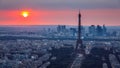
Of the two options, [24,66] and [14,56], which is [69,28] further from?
[24,66]

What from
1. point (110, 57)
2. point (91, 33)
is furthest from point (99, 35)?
point (110, 57)

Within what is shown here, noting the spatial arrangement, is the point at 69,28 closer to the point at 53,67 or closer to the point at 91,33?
the point at 91,33

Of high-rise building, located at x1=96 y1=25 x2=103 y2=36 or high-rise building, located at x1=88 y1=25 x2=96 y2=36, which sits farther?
high-rise building, located at x1=88 y1=25 x2=96 y2=36

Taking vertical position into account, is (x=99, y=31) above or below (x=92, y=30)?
below

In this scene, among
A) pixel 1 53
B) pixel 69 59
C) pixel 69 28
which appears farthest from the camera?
pixel 69 28

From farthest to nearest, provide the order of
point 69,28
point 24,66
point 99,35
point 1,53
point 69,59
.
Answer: point 69,28 → point 99,35 → point 1,53 → point 69,59 → point 24,66

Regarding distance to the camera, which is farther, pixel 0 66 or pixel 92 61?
pixel 92 61

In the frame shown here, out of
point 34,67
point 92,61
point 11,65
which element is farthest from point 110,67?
point 11,65

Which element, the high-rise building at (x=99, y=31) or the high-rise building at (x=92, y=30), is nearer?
the high-rise building at (x=99, y=31)

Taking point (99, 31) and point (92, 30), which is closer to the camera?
point (99, 31)
